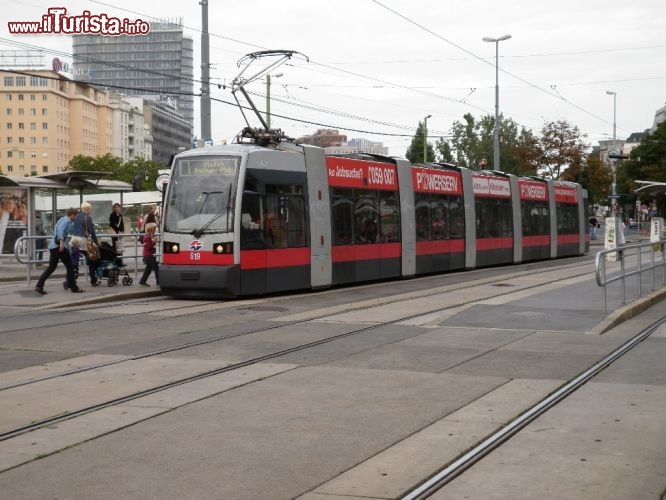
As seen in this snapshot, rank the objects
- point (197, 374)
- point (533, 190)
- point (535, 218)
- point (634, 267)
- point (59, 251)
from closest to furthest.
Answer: point (197, 374) → point (634, 267) → point (59, 251) → point (533, 190) → point (535, 218)

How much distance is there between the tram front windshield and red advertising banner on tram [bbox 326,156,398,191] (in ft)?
11.4

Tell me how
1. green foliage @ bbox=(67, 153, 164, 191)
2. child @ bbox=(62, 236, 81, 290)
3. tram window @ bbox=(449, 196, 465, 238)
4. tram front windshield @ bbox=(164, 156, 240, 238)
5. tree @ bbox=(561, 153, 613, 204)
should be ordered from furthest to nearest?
green foliage @ bbox=(67, 153, 164, 191) < tree @ bbox=(561, 153, 613, 204) < tram window @ bbox=(449, 196, 465, 238) < child @ bbox=(62, 236, 81, 290) < tram front windshield @ bbox=(164, 156, 240, 238)

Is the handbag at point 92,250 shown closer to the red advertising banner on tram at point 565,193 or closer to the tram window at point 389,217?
the tram window at point 389,217

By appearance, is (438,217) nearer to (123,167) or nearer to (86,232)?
(86,232)

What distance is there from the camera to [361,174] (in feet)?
76.6

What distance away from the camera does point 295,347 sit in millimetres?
12117

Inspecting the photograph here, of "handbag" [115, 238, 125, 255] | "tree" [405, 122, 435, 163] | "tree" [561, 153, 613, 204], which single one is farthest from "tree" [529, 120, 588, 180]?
"handbag" [115, 238, 125, 255]

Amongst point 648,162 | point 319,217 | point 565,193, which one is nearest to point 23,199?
point 319,217

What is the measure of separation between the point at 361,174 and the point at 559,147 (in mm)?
45493

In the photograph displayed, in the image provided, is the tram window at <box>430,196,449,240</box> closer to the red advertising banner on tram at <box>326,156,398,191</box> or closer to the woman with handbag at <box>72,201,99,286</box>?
the red advertising banner on tram at <box>326,156,398,191</box>

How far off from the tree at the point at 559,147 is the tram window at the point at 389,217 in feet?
142

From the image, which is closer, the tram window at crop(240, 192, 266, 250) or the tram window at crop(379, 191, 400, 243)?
the tram window at crop(240, 192, 266, 250)

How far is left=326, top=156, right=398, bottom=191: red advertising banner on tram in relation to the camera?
2209 centimetres

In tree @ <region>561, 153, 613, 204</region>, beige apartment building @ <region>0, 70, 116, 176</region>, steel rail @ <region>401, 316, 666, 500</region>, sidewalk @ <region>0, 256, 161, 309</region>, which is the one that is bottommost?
steel rail @ <region>401, 316, 666, 500</region>
